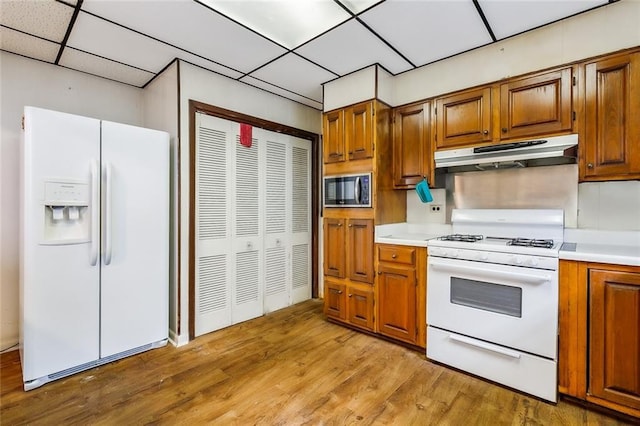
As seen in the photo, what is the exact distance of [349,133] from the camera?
2949mm

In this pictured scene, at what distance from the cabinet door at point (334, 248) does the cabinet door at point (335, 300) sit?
0.11 meters

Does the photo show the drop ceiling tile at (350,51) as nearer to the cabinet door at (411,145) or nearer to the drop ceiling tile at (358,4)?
the drop ceiling tile at (358,4)

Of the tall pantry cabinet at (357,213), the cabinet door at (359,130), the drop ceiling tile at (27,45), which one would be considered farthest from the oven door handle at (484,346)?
the drop ceiling tile at (27,45)

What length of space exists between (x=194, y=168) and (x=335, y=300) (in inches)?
75.0

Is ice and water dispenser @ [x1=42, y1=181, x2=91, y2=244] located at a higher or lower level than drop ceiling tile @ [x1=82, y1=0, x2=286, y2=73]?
lower

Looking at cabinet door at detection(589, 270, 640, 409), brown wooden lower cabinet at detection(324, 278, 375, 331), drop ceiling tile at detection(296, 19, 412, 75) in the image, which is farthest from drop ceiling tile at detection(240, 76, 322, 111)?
cabinet door at detection(589, 270, 640, 409)

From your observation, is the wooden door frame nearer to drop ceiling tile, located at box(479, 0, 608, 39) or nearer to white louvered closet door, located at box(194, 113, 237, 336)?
white louvered closet door, located at box(194, 113, 237, 336)

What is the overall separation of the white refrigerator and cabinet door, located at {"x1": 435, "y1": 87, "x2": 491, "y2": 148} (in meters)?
2.43

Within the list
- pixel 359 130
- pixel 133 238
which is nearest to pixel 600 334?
pixel 359 130

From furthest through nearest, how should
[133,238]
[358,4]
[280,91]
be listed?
1. [280,91]
2. [133,238]
3. [358,4]

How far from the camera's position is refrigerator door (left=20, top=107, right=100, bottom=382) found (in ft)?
6.60

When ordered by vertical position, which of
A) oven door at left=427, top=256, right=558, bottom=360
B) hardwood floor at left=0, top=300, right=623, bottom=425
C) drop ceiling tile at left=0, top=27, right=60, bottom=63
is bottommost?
hardwood floor at left=0, top=300, right=623, bottom=425

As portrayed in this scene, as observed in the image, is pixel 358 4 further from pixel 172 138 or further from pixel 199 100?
pixel 172 138

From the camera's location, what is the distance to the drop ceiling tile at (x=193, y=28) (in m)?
1.92
